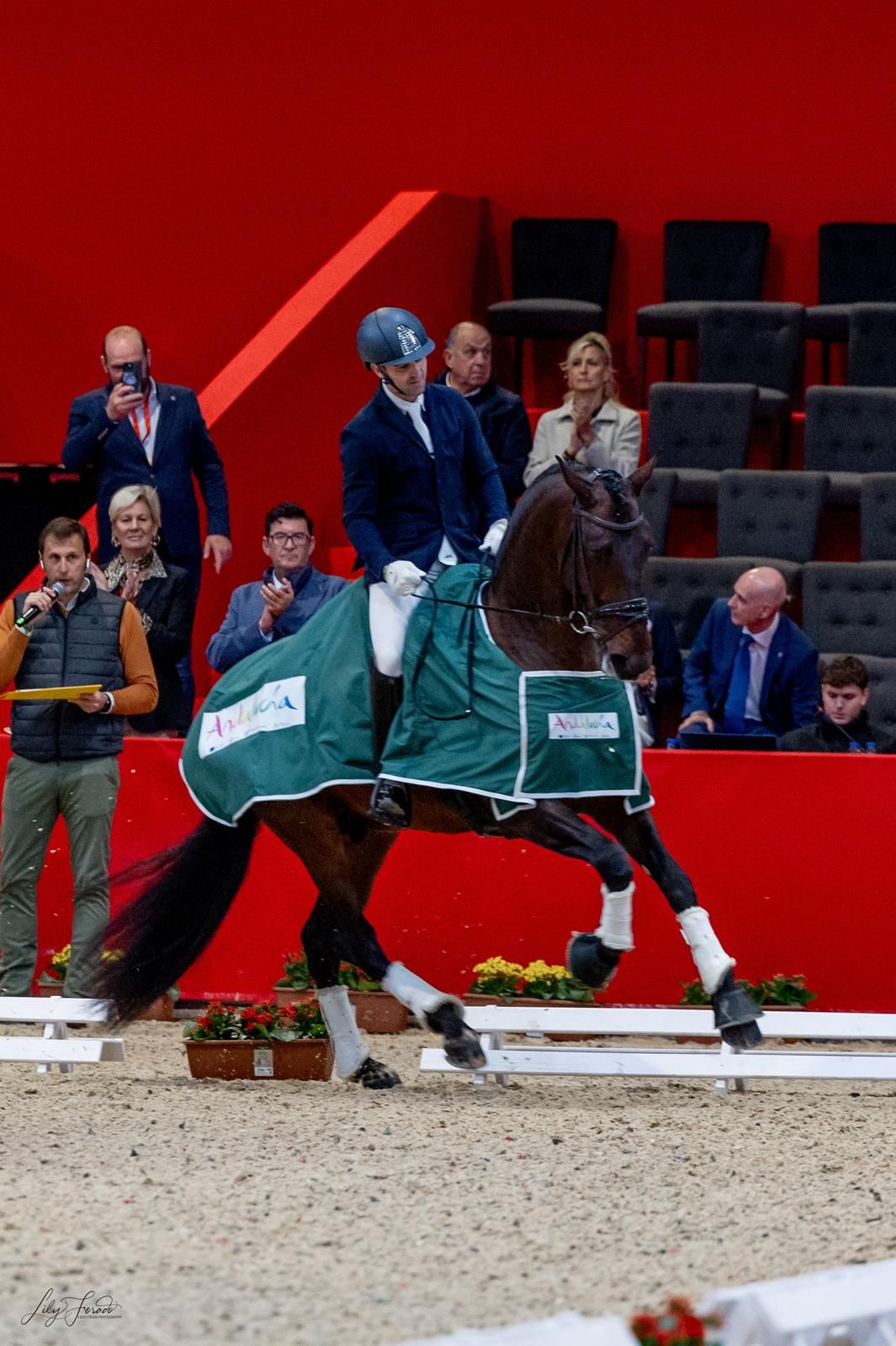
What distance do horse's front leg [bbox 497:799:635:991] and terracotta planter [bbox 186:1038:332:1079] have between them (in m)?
1.13

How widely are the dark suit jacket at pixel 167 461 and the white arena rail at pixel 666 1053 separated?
3077 millimetres

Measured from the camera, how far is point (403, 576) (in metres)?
5.87

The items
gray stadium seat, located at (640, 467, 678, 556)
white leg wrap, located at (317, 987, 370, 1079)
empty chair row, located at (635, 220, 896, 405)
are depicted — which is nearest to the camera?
white leg wrap, located at (317, 987, 370, 1079)

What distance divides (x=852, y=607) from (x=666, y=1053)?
10.8ft

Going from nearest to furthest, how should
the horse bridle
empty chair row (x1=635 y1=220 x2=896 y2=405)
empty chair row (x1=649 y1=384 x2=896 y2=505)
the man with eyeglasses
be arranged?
the horse bridle < the man with eyeglasses < empty chair row (x1=649 y1=384 x2=896 y2=505) < empty chair row (x1=635 y1=220 x2=896 y2=405)

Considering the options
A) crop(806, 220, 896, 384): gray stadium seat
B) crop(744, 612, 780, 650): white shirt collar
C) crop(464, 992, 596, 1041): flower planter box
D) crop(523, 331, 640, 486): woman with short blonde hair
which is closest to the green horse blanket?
crop(464, 992, 596, 1041): flower planter box

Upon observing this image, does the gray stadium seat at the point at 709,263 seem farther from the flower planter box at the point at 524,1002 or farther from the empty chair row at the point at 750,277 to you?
the flower planter box at the point at 524,1002

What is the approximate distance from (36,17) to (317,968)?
23.2 ft

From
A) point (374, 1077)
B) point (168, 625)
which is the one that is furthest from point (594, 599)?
point (168, 625)

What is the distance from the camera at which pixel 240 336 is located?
1133cm

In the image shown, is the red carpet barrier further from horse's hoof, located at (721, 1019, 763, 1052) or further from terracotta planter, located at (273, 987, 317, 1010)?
horse's hoof, located at (721, 1019, 763, 1052)

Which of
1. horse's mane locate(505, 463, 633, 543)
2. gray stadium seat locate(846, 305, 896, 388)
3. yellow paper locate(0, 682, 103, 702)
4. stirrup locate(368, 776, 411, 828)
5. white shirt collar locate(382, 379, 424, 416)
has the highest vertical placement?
gray stadium seat locate(846, 305, 896, 388)

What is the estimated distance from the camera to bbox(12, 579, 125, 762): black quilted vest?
746cm

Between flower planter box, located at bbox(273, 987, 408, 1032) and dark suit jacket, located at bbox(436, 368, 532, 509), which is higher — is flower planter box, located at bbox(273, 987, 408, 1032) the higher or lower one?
the lower one
